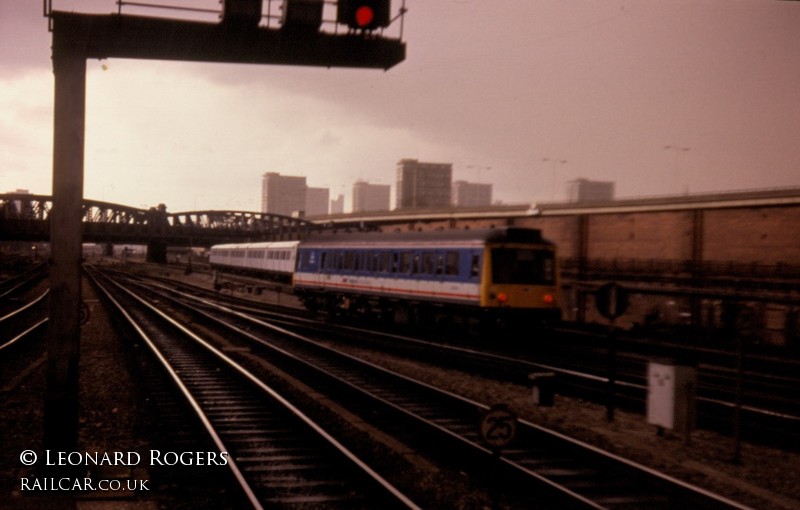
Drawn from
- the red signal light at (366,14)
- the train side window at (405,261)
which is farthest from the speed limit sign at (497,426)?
the train side window at (405,261)

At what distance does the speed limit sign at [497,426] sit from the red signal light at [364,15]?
4.38 m

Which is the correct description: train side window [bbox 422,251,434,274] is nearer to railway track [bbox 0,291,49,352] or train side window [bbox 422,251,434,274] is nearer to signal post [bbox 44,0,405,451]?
railway track [bbox 0,291,49,352]

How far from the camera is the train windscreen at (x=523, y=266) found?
22.0m

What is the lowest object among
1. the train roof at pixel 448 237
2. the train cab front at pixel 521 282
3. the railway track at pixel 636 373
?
the railway track at pixel 636 373

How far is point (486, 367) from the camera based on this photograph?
17.9 m

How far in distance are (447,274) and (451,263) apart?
0.39 metres

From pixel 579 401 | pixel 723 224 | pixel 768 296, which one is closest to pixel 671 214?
pixel 723 224

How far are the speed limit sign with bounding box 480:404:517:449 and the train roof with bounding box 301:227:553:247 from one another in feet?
47.1

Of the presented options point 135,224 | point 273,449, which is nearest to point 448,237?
point 273,449

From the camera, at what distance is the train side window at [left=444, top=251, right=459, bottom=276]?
76.5ft

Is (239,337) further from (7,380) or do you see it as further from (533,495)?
(533,495)

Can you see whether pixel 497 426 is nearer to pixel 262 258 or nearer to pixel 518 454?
pixel 518 454

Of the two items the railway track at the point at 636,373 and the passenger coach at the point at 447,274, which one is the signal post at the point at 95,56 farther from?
the passenger coach at the point at 447,274

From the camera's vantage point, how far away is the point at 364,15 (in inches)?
325
